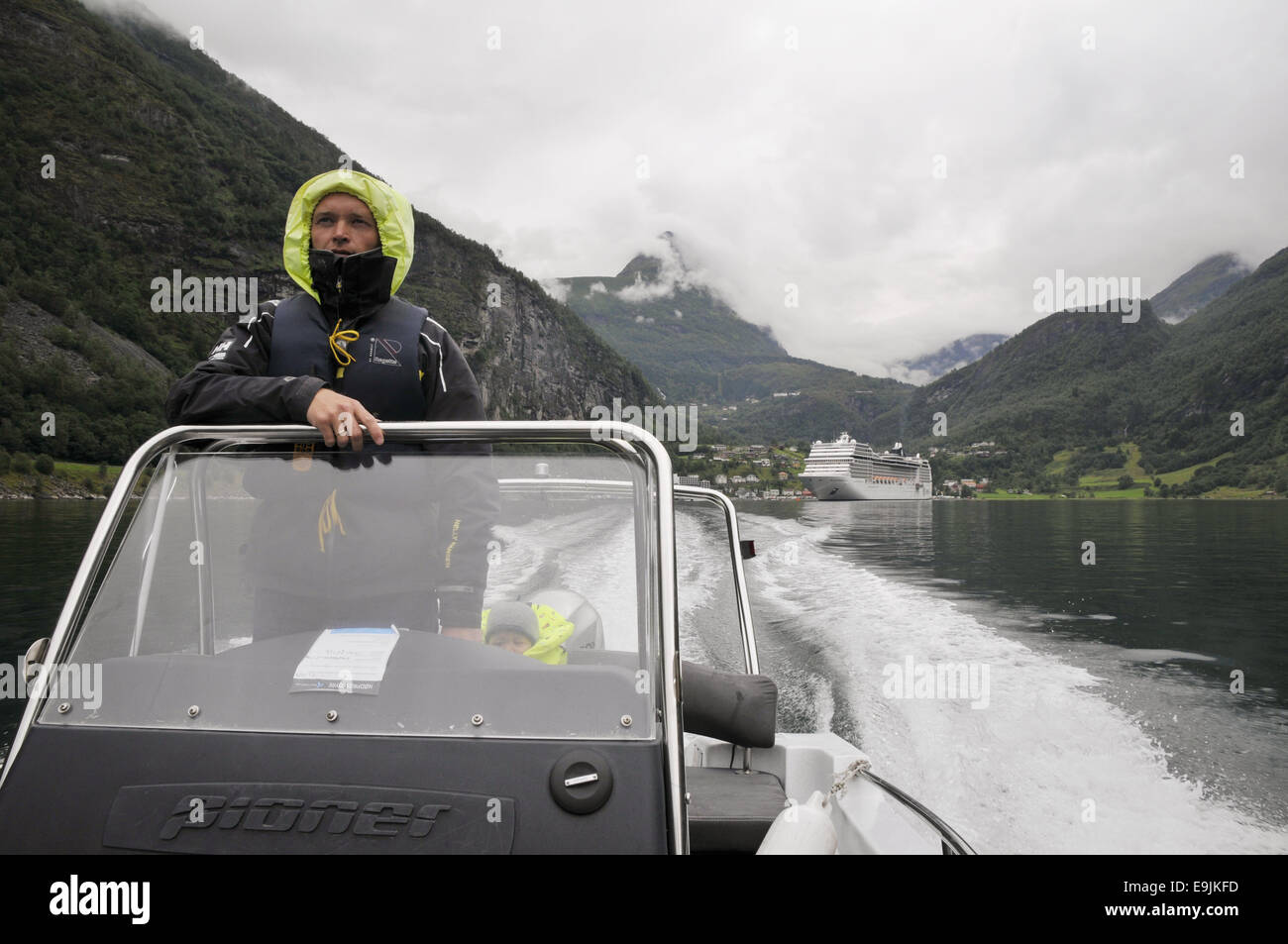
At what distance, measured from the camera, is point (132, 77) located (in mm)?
111125

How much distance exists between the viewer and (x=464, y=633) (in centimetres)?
185

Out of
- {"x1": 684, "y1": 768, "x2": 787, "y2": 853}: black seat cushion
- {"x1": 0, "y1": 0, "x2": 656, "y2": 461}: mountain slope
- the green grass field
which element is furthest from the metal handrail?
the green grass field

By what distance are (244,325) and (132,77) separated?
14192 centimetres

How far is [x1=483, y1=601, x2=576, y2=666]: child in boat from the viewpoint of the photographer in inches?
77.6

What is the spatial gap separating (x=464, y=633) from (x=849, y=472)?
242 ft

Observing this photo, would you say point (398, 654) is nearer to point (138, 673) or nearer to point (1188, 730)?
point (138, 673)

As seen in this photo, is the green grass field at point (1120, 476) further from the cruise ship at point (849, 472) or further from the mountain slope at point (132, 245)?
the mountain slope at point (132, 245)

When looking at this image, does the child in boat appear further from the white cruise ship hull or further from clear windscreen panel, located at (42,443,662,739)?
the white cruise ship hull

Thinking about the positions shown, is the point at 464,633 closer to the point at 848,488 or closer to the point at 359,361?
the point at 359,361

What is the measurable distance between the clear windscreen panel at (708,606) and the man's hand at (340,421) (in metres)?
2.50

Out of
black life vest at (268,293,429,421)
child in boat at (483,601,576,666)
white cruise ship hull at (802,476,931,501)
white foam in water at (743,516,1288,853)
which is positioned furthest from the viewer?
white cruise ship hull at (802,476,931,501)

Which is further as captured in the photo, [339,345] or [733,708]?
[733,708]

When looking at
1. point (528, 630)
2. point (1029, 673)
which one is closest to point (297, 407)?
point (528, 630)

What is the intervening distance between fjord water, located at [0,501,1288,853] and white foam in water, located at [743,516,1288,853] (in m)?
0.02
